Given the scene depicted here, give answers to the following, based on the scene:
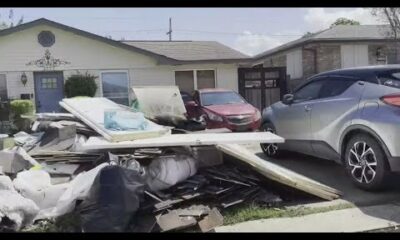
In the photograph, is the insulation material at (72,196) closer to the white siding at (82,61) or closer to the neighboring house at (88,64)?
the neighboring house at (88,64)

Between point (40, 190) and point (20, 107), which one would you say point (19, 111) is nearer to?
point (20, 107)

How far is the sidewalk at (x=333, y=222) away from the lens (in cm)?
482

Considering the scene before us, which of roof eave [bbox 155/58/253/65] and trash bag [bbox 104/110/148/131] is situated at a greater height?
roof eave [bbox 155/58/253/65]

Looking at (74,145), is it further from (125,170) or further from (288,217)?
(288,217)

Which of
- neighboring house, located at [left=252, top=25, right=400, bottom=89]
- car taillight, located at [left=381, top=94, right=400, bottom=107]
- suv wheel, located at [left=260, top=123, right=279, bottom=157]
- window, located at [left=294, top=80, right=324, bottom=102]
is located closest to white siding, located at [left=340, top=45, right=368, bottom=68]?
neighboring house, located at [left=252, top=25, right=400, bottom=89]

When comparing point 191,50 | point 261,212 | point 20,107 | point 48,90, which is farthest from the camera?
point 191,50

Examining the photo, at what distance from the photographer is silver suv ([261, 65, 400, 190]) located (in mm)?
5648

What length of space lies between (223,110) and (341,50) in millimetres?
11226

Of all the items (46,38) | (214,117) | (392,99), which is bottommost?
(214,117)

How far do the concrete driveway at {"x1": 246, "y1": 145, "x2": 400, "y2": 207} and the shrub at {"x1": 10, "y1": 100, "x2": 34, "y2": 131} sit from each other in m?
9.82

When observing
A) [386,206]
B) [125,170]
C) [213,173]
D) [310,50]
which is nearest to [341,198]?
[386,206]

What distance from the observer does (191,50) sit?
19922mm

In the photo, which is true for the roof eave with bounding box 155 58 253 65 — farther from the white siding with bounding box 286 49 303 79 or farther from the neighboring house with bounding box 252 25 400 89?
the white siding with bounding box 286 49 303 79

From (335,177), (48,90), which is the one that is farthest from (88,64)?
(335,177)
